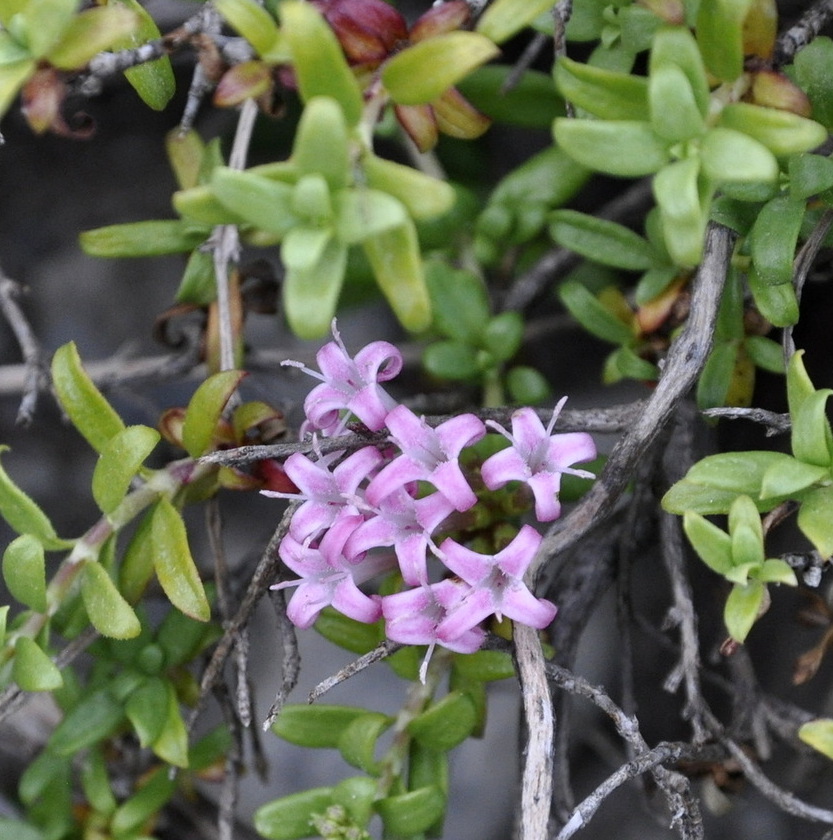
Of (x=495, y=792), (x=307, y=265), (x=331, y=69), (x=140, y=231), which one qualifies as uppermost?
(x=331, y=69)

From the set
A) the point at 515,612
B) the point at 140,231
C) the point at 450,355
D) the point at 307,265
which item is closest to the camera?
the point at 307,265

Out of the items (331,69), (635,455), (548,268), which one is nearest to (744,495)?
(635,455)

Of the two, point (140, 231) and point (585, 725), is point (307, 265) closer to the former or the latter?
point (140, 231)

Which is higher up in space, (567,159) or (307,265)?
(307,265)

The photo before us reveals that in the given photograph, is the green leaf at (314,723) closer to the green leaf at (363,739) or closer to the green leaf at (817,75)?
the green leaf at (363,739)

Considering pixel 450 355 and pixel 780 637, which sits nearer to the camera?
pixel 450 355

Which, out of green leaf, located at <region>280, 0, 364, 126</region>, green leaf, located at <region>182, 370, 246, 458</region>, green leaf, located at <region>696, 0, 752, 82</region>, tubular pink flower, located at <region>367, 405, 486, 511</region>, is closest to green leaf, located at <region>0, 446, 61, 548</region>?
green leaf, located at <region>182, 370, 246, 458</region>

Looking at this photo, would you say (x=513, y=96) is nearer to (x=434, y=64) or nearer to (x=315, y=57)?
(x=434, y=64)

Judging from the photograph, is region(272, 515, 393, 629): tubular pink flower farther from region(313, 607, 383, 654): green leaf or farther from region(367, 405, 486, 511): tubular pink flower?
region(313, 607, 383, 654): green leaf
